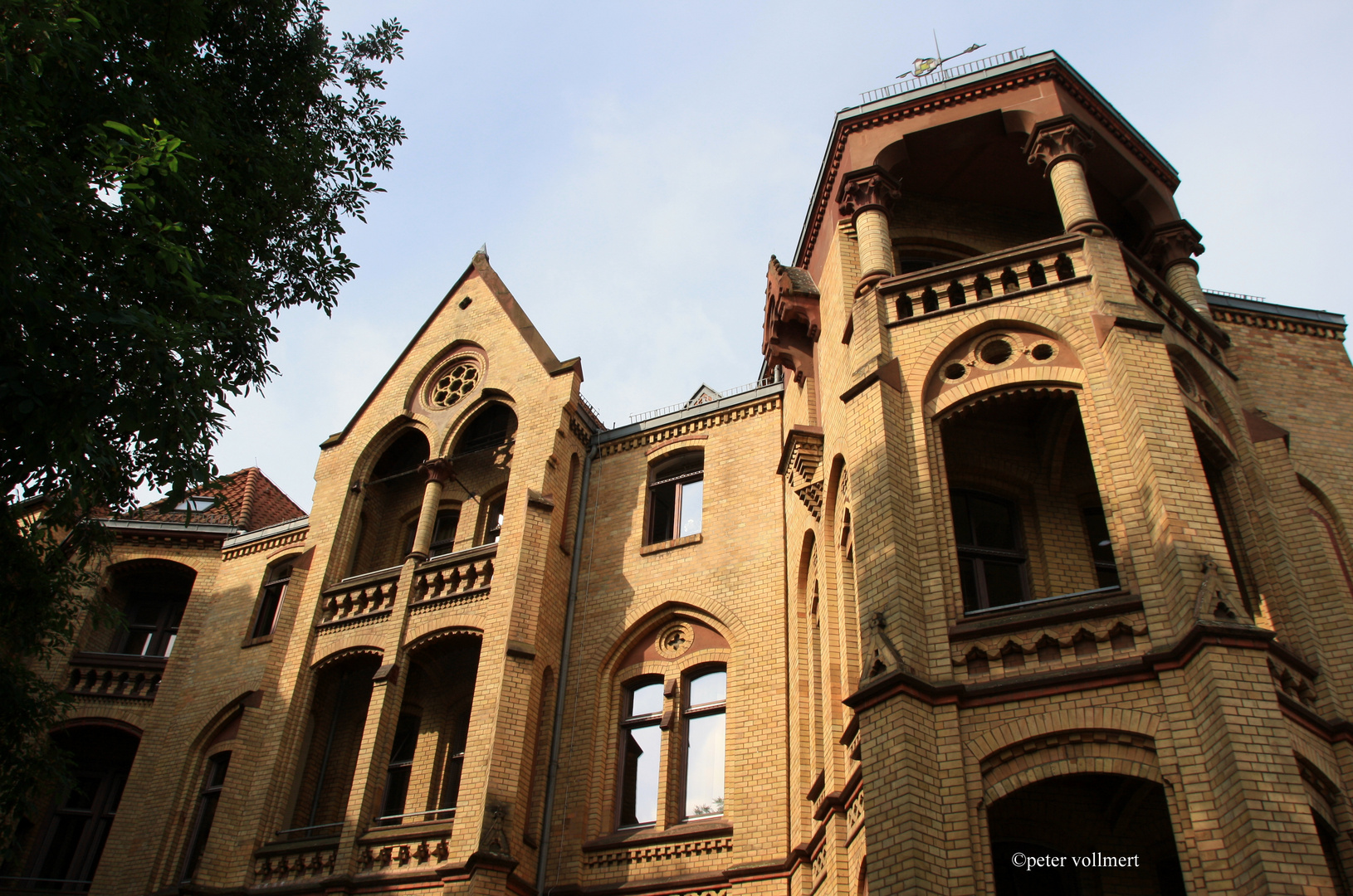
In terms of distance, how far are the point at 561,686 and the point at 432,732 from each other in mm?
2167

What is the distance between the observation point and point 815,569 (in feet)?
49.1

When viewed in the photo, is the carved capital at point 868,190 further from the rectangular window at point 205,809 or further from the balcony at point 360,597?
the rectangular window at point 205,809

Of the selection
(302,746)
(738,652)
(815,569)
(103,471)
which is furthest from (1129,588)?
(302,746)

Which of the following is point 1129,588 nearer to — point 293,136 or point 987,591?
point 987,591

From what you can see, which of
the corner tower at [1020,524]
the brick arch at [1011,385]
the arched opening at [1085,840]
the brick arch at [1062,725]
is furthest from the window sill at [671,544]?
the brick arch at [1062,725]

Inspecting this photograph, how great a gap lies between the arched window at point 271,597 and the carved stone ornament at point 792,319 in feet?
34.0

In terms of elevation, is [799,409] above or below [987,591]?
above

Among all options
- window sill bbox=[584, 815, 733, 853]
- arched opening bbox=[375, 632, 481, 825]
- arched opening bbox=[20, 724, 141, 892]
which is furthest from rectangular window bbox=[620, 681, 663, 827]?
arched opening bbox=[20, 724, 141, 892]

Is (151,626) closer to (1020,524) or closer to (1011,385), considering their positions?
(1020,524)

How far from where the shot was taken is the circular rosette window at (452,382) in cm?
2027

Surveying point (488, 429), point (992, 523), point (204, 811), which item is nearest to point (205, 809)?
point (204, 811)

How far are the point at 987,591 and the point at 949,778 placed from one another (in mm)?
3791

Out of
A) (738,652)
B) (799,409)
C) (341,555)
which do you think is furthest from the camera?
(341,555)

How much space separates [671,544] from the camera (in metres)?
17.7
